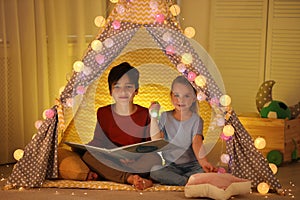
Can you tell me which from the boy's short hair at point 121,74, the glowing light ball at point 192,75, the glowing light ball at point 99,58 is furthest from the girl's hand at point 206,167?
the glowing light ball at point 99,58

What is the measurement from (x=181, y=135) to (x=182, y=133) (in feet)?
0.04

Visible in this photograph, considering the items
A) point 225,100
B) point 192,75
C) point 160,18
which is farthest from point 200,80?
point 160,18

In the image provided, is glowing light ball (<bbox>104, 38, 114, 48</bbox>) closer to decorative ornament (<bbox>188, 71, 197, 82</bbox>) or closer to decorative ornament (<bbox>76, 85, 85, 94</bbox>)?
decorative ornament (<bbox>76, 85, 85, 94</bbox>)

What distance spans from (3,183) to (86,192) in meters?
0.52

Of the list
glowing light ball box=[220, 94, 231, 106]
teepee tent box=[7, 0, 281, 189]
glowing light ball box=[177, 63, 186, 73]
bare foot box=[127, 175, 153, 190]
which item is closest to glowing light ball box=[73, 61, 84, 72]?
teepee tent box=[7, 0, 281, 189]

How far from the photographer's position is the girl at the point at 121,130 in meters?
3.44

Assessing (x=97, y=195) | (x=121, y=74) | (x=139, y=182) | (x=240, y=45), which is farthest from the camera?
(x=240, y=45)

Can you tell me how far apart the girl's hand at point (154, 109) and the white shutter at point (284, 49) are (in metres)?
1.51

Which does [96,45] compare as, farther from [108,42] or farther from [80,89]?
[80,89]

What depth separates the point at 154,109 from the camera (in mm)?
3635

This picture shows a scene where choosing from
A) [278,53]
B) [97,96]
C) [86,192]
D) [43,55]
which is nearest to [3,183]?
[86,192]

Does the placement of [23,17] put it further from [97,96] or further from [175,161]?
[175,161]

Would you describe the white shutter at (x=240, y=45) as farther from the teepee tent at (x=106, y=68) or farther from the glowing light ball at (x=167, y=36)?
the glowing light ball at (x=167, y=36)

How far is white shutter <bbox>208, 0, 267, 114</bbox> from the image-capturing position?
4.99 metres
